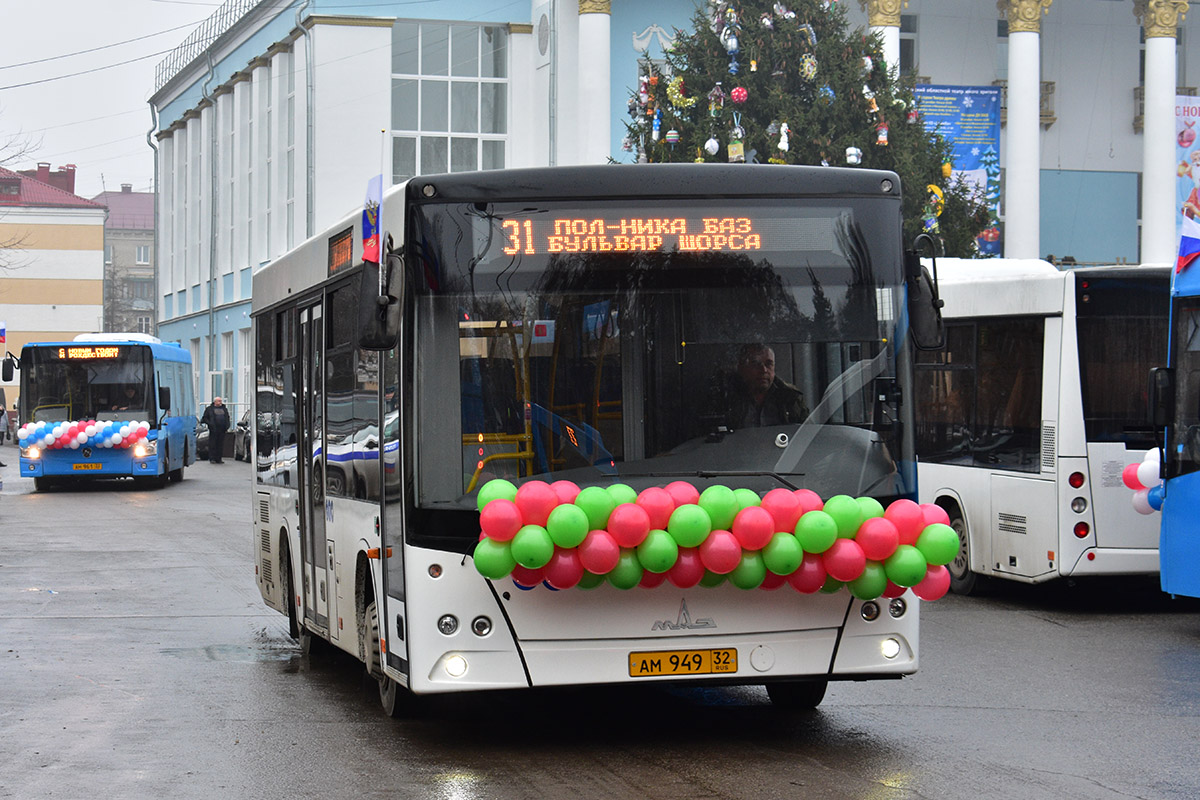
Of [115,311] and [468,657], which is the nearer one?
[468,657]

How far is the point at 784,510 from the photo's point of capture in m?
7.76

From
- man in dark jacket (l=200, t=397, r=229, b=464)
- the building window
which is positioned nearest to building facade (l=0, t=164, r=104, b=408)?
man in dark jacket (l=200, t=397, r=229, b=464)

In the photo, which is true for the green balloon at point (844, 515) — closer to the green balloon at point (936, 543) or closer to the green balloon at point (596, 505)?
the green balloon at point (936, 543)

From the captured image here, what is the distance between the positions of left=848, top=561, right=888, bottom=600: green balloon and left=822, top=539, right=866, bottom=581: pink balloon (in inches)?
2.8

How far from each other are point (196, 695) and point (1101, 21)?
4159cm

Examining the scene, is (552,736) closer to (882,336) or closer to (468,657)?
(468,657)

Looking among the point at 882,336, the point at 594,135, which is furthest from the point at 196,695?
the point at 594,135

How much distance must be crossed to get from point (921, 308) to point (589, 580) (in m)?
2.15

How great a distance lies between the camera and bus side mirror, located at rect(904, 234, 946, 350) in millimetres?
8523

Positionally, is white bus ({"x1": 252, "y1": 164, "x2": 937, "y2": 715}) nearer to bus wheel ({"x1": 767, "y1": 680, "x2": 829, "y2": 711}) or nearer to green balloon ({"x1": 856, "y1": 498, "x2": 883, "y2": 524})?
green balloon ({"x1": 856, "y1": 498, "x2": 883, "y2": 524})

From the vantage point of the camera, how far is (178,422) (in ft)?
126

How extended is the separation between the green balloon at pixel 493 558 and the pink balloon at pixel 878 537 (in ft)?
5.16

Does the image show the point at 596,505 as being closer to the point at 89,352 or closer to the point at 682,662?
the point at 682,662

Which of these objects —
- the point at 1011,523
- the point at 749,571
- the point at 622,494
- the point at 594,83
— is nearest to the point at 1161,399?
the point at 1011,523
